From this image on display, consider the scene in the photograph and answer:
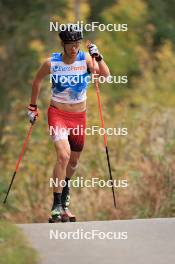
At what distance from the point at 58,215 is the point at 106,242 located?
3.76ft

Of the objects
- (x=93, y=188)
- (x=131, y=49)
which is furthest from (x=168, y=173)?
(x=131, y=49)

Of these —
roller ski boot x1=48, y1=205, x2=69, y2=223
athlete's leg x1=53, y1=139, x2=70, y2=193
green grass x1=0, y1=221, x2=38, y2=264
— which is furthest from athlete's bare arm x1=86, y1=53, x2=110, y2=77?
green grass x1=0, y1=221, x2=38, y2=264

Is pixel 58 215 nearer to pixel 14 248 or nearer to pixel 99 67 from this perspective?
pixel 99 67

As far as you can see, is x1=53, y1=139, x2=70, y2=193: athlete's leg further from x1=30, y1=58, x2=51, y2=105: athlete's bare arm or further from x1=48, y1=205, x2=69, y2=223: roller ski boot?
x1=30, y1=58, x2=51, y2=105: athlete's bare arm

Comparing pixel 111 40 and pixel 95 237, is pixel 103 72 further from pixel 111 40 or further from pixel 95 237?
pixel 111 40

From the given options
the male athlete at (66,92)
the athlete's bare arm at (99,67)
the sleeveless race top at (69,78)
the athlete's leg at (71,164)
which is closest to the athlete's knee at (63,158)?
the male athlete at (66,92)

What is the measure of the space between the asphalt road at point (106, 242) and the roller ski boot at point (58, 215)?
17.9 inches

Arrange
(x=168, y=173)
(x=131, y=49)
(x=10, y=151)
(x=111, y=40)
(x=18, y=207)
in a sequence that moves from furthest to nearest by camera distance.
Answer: (x=131, y=49) < (x=111, y=40) < (x=10, y=151) < (x=18, y=207) < (x=168, y=173)

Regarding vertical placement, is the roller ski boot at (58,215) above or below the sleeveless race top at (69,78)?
below

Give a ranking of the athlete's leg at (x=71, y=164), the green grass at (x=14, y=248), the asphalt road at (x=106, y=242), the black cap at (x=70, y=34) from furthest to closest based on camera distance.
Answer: the athlete's leg at (x=71, y=164), the black cap at (x=70, y=34), the asphalt road at (x=106, y=242), the green grass at (x=14, y=248)

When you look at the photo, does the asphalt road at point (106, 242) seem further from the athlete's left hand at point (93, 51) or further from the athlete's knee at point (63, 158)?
the athlete's left hand at point (93, 51)

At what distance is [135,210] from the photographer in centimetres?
Answer: 1208

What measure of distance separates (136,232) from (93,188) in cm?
442

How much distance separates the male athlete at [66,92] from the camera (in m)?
9.38
